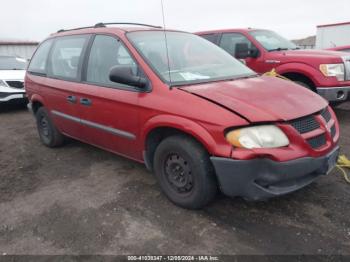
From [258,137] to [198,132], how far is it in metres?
0.48

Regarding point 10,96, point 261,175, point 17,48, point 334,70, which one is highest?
point 334,70

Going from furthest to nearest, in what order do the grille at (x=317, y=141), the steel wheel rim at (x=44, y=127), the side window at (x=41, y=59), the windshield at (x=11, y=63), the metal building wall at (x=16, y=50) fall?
1. the metal building wall at (x=16, y=50)
2. the windshield at (x=11, y=63)
3. the steel wheel rim at (x=44, y=127)
4. the side window at (x=41, y=59)
5. the grille at (x=317, y=141)

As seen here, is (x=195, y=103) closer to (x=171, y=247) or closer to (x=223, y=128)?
(x=223, y=128)

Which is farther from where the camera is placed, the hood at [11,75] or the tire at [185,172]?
the hood at [11,75]

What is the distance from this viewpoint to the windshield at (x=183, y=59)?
3.26 m

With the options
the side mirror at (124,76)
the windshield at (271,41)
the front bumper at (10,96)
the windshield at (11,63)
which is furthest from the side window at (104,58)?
the windshield at (11,63)

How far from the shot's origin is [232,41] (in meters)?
6.89

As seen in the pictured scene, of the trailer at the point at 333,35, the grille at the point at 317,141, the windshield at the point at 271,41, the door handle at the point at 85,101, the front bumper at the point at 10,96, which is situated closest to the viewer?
the grille at the point at 317,141

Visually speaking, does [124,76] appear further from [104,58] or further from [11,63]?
[11,63]

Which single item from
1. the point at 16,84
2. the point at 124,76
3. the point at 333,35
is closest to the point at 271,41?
the point at 124,76

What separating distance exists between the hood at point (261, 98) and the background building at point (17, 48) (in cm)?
1717

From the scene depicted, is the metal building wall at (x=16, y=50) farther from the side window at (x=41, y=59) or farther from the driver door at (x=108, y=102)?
the driver door at (x=108, y=102)

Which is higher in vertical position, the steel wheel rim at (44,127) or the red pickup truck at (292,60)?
the red pickup truck at (292,60)

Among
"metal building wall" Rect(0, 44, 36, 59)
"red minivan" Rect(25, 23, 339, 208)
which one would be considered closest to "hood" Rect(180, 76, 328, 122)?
"red minivan" Rect(25, 23, 339, 208)
